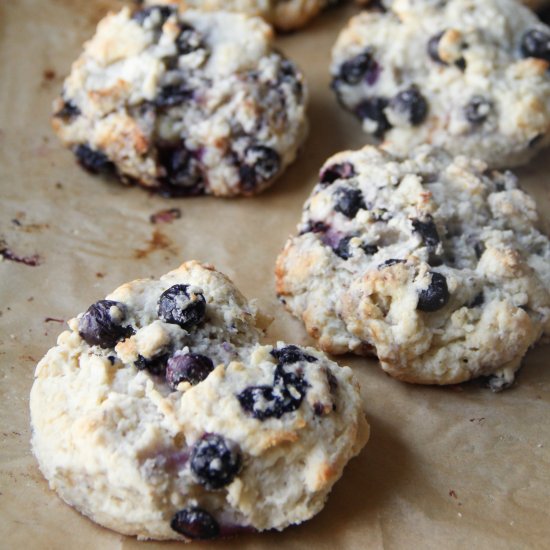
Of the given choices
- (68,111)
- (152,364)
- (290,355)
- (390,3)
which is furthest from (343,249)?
Result: (390,3)

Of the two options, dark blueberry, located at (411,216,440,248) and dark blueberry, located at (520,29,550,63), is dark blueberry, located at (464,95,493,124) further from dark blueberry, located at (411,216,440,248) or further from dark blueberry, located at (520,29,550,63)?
dark blueberry, located at (411,216,440,248)

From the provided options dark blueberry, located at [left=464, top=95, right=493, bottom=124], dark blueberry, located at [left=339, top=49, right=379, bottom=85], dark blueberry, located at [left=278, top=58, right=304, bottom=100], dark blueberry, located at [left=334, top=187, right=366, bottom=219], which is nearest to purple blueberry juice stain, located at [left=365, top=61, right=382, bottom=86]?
dark blueberry, located at [left=339, top=49, right=379, bottom=85]

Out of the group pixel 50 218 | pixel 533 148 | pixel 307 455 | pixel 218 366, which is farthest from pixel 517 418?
pixel 50 218

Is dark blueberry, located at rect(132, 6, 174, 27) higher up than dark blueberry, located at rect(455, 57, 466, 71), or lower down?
lower down

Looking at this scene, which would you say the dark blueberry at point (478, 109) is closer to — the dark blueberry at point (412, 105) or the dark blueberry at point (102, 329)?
the dark blueberry at point (412, 105)

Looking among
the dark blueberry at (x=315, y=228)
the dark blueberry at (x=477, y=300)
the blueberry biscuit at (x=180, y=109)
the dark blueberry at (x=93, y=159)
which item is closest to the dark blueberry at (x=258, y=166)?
the blueberry biscuit at (x=180, y=109)

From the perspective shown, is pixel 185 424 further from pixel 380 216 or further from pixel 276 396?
pixel 380 216
